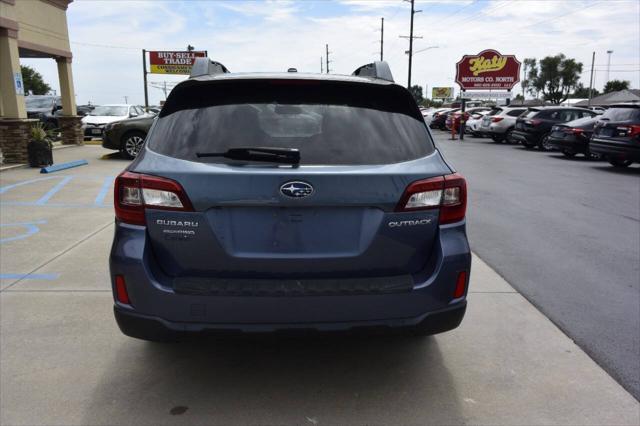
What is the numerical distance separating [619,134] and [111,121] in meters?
18.4

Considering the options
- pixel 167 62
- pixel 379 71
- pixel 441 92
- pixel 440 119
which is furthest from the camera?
pixel 441 92

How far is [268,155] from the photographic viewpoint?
2.66 meters

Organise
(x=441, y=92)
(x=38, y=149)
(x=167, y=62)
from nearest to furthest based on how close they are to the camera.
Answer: (x=38, y=149), (x=167, y=62), (x=441, y=92)

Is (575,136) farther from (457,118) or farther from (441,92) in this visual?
(441,92)

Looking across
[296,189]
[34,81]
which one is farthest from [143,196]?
[34,81]

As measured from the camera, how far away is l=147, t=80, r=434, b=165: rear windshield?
9.11ft

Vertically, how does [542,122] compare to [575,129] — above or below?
above

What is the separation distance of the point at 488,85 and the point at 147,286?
112 ft

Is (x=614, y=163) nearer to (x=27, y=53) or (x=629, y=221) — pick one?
(x=629, y=221)

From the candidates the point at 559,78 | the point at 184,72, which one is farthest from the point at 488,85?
the point at 559,78

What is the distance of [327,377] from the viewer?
3.30 metres

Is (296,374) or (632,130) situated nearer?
(296,374)

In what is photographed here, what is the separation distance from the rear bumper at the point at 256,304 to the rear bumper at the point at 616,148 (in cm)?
1266

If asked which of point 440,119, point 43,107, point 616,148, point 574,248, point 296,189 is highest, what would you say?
point 43,107
